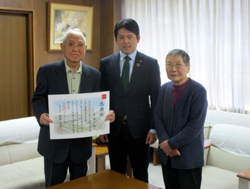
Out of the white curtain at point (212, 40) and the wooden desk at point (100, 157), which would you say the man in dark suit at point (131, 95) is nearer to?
the wooden desk at point (100, 157)

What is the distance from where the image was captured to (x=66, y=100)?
1.79 meters

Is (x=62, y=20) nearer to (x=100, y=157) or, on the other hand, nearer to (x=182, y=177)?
(x=100, y=157)

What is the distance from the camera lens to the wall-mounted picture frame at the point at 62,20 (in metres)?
4.40

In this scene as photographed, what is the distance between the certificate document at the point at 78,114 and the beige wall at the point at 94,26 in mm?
2746

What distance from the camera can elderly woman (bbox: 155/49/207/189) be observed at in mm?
1799

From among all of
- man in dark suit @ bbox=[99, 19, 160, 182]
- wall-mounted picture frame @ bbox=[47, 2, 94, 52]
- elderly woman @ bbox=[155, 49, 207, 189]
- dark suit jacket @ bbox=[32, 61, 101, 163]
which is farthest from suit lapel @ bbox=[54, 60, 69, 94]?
wall-mounted picture frame @ bbox=[47, 2, 94, 52]

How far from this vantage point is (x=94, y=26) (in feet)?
16.3

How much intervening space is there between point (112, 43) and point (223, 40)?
1.85 m

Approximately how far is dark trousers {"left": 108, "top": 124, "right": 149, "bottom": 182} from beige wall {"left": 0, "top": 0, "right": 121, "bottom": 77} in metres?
2.64

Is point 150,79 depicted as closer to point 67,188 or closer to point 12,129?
point 67,188

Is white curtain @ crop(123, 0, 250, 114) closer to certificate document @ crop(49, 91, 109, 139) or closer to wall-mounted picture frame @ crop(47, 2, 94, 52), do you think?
wall-mounted picture frame @ crop(47, 2, 94, 52)

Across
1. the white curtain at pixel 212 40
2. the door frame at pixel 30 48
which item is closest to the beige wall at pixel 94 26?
the door frame at pixel 30 48

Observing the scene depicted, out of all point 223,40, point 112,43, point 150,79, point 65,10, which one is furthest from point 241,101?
point 65,10

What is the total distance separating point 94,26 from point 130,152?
333 centimetres
